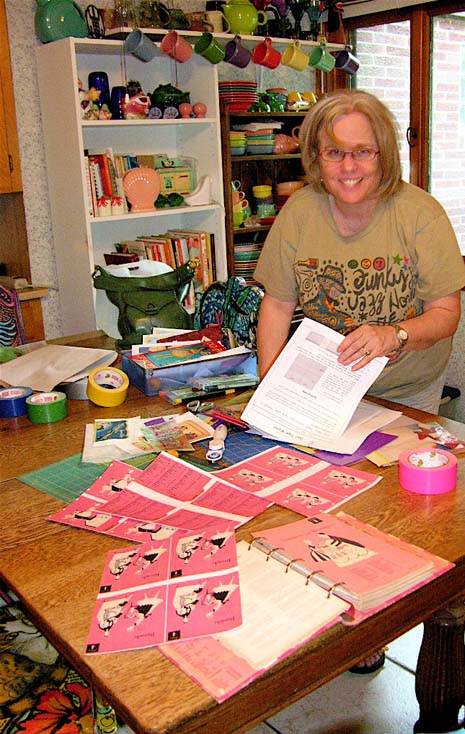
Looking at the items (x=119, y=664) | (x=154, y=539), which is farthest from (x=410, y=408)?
(x=119, y=664)

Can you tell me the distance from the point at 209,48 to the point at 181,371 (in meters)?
2.17

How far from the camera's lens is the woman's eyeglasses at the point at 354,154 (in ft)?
5.85

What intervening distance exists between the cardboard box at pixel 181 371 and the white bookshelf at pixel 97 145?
1.55 metres

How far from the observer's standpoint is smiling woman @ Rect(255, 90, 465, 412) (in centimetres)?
178

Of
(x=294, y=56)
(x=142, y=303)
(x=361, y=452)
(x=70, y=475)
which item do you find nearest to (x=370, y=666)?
(x=361, y=452)

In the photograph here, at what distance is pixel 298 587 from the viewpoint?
3.63ft

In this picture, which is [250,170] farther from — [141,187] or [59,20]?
[59,20]

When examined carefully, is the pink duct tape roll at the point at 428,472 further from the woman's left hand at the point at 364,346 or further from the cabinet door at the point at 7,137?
the cabinet door at the point at 7,137

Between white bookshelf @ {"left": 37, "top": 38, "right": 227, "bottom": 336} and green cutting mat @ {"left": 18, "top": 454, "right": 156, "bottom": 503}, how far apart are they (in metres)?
2.02

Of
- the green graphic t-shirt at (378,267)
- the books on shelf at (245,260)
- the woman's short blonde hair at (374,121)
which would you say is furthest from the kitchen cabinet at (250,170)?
the woman's short blonde hair at (374,121)

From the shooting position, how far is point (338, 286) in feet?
6.28

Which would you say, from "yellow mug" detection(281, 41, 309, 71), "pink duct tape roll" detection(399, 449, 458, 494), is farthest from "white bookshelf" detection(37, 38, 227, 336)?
"pink duct tape roll" detection(399, 449, 458, 494)

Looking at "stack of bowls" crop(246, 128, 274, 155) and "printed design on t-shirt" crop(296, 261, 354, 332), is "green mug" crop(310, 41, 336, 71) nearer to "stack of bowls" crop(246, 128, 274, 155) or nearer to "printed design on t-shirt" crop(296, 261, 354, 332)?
"stack of bowls" crop(246, 128, 274, 155)

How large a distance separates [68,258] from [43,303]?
0.28m
